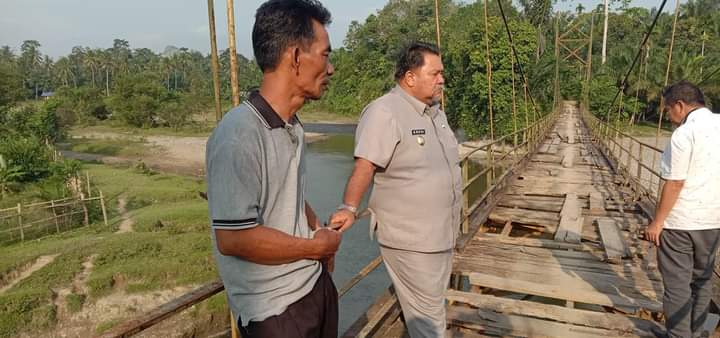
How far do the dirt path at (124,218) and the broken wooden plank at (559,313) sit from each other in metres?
11.0

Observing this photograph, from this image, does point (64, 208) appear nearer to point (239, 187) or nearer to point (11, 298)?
point (11, 298)

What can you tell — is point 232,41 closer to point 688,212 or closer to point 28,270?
point 688,212

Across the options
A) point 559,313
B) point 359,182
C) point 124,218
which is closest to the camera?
point 359,182

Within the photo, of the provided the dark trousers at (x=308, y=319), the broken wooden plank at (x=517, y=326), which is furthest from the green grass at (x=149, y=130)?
the dark trousers at (x=308, y=319)

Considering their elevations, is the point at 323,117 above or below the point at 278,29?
below

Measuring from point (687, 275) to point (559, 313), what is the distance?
820 millimetres

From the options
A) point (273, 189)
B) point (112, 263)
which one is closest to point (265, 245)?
point (273, 189)

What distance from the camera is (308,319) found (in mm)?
1142

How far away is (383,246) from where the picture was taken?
1.99 metres

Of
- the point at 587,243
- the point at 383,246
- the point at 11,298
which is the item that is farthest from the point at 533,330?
the point at 11,298

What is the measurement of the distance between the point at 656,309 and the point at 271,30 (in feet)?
9.88

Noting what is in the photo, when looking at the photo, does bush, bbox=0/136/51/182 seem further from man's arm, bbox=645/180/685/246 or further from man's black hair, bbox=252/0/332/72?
man's arm, bbox=645/180/685/246

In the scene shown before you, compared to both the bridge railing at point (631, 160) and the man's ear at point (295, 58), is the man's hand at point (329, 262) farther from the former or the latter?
the bridge railing at point (631, 160)

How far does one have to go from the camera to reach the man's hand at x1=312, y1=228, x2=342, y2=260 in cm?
111
